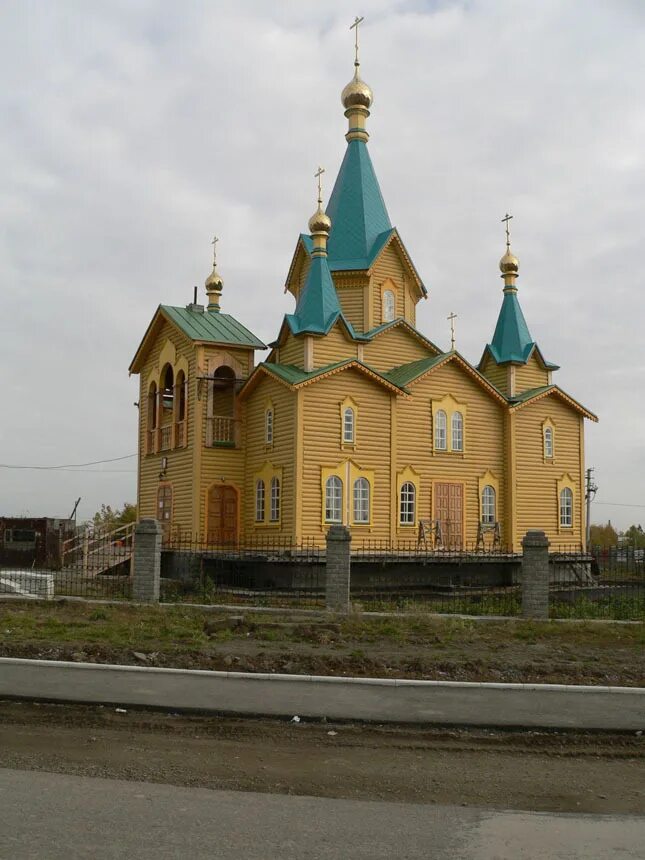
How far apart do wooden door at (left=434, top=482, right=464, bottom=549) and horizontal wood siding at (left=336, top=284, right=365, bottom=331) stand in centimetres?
558

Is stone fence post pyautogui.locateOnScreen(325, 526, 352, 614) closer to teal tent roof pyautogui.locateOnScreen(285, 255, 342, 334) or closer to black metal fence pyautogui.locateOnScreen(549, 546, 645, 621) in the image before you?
black metal fence pyautogui.locateOnScreen(549, 546, 645, 621)

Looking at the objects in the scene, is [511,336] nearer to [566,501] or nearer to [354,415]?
[566,501]

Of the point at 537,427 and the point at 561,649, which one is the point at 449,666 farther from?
the point at 537,427

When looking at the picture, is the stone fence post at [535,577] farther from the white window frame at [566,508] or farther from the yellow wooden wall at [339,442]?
the white window frame at [566,508]

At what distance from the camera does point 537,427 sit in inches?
1032

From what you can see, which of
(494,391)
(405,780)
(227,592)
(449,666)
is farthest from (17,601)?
(494,391)

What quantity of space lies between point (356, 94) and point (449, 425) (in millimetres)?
11014

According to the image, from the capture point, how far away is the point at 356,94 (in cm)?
2738

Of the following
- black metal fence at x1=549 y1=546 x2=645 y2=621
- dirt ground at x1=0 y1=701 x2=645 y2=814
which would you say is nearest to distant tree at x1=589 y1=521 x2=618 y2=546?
black metal fence at x1=549 y1=546 x2=645 y2=621

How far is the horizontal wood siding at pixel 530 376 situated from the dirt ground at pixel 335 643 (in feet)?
42.6

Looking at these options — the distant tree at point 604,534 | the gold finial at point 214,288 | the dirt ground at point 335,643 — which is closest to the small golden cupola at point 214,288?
the gold finial at point 214,288

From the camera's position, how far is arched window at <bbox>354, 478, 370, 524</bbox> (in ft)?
73.9

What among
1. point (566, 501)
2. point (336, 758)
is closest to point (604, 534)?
point (566, 501)

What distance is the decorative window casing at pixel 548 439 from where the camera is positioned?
2628cm
